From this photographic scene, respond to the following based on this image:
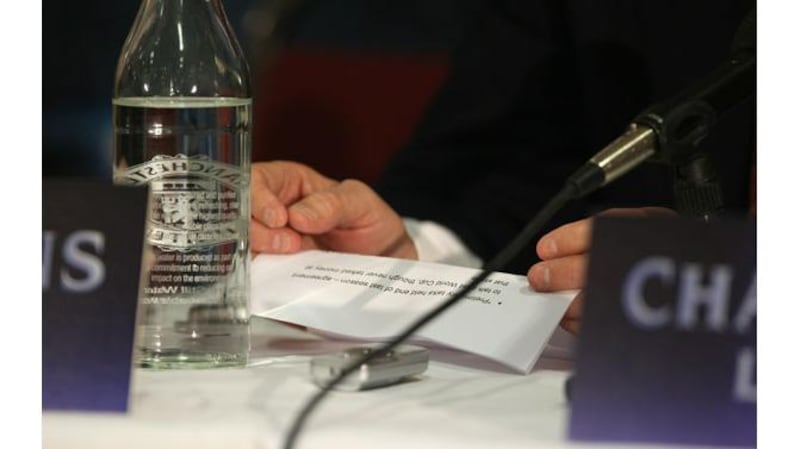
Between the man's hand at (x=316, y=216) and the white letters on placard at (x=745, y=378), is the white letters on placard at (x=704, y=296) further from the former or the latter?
the man's hand at (x=316, y=216)

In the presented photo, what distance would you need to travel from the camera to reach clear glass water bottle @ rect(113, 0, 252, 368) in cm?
63

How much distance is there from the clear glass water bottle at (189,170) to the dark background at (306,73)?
4.87 feet

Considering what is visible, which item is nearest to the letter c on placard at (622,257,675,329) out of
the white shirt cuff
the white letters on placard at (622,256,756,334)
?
the white letters on placard at (622,256,756,334)

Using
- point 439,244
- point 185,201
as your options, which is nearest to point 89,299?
point 185,201

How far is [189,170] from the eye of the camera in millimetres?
635

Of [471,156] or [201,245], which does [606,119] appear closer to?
[471,156]

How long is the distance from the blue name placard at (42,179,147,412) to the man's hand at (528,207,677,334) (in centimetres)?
27

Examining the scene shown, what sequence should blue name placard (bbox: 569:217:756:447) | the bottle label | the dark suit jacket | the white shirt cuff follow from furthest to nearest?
the dark suit jacket, the white shirt cuff, the bottle label, blue name placard (bbox: 569:217:756:447)

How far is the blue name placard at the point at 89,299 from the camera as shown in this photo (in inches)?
20.0

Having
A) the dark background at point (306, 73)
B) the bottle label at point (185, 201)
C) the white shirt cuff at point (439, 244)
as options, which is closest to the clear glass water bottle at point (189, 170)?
the bottle label at point (185, 201)

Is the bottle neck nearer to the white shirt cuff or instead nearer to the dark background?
the white shirt cuff

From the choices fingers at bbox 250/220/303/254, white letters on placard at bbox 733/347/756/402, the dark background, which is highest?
the dark background

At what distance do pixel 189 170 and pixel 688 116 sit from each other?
0.92 ft

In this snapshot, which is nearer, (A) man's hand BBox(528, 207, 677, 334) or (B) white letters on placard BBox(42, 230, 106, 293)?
(B) white letters on placard BBox(42, 230, 106, 293)
